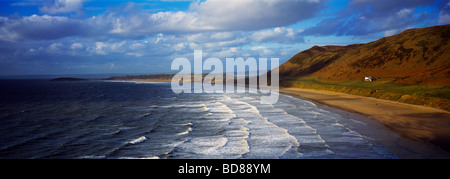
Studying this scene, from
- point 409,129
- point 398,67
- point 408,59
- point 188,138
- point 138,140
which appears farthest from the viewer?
point 408,59

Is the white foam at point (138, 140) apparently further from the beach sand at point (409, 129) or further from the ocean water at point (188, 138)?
the beach sand at point (409, 129)

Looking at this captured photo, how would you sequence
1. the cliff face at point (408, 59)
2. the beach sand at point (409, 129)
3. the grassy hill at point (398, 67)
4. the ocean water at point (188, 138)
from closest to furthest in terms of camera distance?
the beach sand at point (409, 129) → the ocean water at point (188, 138) → the grassy hill at point (398, 67) → the cliff face at point (408, 59)

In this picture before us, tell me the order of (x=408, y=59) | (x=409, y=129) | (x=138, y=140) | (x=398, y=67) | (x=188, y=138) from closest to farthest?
(x=138, y=140) → (x=409, y=129) → (x=188, y=138) → (x=398, y=67) → (x=408, y=59)

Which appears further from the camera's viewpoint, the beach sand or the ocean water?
the ocean water

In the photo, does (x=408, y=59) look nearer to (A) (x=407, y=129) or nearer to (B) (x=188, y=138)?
(A) (x=407, y=129)

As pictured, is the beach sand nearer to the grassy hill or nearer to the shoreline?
the shoreline

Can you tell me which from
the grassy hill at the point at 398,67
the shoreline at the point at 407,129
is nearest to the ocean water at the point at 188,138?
the shoreline at the point at 407,129

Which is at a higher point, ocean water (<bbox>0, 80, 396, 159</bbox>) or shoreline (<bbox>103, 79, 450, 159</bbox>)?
shoreline (<bbox>103, 79, 450, 159</bbox>)

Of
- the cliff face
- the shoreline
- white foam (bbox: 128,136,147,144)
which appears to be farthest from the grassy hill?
white foam (bbox: 128,136,147,144)

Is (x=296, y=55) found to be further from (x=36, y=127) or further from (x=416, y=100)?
(x=36, y=127)

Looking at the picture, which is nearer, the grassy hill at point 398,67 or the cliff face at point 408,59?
the grassy hill at point 398,67

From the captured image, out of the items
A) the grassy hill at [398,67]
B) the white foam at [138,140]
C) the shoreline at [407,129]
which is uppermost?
the grassy hill at [398,67]

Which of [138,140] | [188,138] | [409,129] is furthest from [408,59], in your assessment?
[138,140]
